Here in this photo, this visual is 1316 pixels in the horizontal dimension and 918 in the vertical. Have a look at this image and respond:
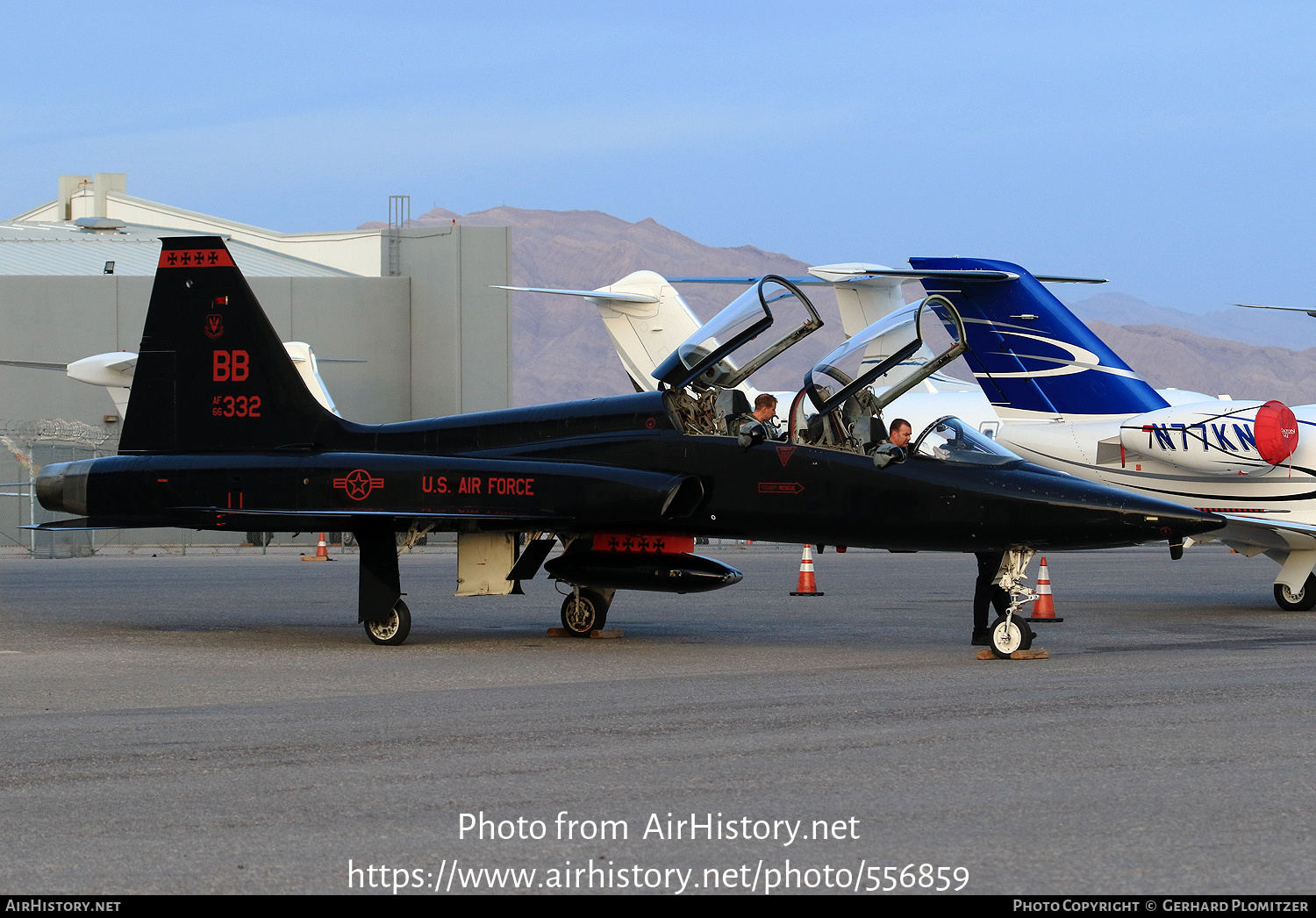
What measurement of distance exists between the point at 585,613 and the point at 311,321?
35220mm

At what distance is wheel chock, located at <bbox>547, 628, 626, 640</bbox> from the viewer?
14570 millimetres

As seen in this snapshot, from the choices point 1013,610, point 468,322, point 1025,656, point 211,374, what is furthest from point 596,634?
point 468,322

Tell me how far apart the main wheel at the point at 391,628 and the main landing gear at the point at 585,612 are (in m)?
1.67

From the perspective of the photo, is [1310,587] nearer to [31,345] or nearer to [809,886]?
[809,886]

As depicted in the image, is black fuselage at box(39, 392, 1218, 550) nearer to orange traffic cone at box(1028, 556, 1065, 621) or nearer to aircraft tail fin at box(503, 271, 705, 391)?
orange traffic cone at box(1028, 556, 1065, 621)

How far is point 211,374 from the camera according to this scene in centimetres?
1492

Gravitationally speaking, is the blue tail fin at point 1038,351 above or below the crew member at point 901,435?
above

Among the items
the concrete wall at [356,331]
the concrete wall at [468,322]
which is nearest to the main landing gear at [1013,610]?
the concrete wall at [356,331]

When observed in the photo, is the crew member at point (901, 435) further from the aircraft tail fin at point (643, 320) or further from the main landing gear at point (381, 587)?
the aircraft tail fin at point (643, 320)

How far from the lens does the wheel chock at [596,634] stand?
47.8ft

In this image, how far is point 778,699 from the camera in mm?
9891

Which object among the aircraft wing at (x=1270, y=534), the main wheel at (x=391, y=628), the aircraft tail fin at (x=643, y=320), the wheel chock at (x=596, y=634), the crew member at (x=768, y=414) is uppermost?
the aircraft tail fin at (x=643, y=320)

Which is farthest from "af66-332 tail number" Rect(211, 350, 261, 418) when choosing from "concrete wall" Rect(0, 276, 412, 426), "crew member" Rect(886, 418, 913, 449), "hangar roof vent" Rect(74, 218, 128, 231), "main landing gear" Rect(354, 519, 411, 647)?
"hangar roof vent" Rect(74, 218, 128, 231)
